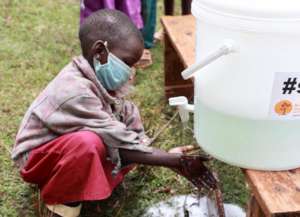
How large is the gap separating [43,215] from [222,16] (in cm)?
109

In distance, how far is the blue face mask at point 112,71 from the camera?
1822mm

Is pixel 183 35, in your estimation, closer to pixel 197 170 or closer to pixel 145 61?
pixel 145 61

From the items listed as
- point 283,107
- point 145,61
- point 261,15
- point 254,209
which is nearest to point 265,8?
point 261,15

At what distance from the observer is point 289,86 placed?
4.37 feet

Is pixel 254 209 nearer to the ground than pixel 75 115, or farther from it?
nearer to the ground

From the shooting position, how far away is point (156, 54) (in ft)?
12.0

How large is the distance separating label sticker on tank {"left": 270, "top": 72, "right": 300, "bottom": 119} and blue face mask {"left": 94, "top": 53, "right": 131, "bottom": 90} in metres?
0.64

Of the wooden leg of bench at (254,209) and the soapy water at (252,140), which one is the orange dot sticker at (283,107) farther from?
the wooden leg of bench at (254,209)

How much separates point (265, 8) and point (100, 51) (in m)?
0.71

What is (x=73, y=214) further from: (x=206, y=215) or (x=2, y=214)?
(x=206, y=215)

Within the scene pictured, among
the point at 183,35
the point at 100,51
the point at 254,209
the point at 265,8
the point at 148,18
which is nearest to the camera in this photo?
the point at 265,8

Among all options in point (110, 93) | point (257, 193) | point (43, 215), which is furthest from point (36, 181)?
point (257, 193)

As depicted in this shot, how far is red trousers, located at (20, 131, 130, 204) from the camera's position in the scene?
1.78m

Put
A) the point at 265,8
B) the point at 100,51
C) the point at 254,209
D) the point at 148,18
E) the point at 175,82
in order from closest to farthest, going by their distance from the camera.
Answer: the point at 265,8
the point at 254,209
the point at 100,51
the point at 175,82
the point at 148,18
